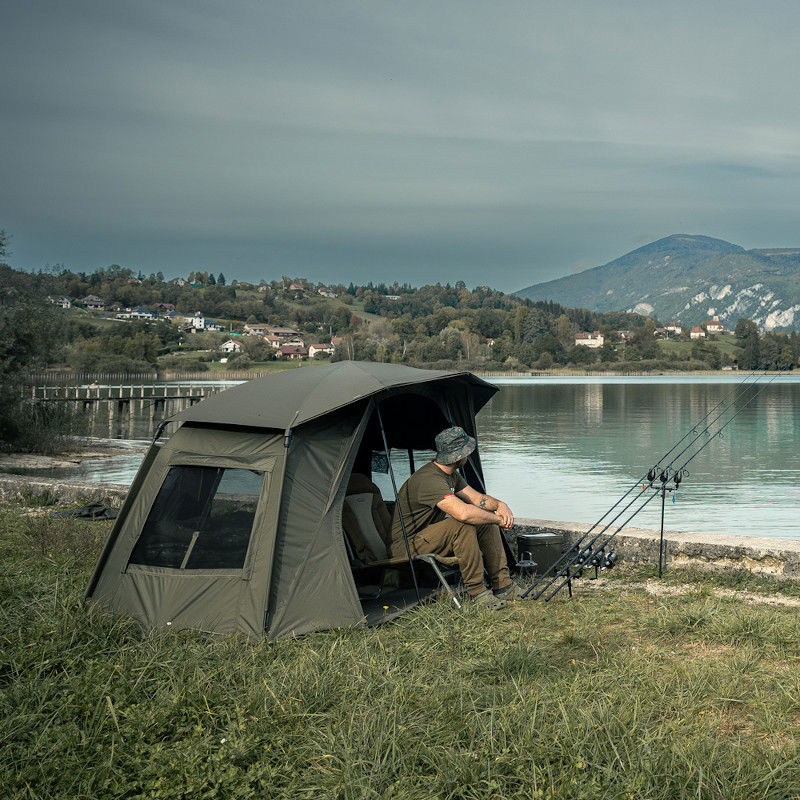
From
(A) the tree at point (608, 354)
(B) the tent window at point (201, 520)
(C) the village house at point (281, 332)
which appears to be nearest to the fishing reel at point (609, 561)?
(B) the tent window at point (201, 520)

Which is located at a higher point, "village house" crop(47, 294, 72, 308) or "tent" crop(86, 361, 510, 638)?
"village house" crop(47, 294, 72, 308)

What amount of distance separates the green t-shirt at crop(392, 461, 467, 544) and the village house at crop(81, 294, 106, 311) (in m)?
150

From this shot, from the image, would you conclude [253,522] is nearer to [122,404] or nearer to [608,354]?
[122,404]

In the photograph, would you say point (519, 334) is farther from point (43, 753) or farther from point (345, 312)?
point (43, 753)

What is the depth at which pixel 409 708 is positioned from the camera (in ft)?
12.3

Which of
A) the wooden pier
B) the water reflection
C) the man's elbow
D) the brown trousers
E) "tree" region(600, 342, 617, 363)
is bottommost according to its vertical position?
the water reflection

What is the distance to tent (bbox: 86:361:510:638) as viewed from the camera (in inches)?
210

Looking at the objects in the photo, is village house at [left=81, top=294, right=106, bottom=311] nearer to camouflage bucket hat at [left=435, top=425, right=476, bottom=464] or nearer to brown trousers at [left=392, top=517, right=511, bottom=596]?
camouflage bucket hat at [left=435, top=425, right=476, bottom=464]

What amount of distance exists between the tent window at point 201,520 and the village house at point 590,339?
143135 mm

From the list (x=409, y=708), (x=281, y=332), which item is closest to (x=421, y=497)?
(x=409, y=708)

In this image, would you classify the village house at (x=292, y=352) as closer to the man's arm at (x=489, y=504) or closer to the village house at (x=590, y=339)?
the village house at (x=590, y=339)

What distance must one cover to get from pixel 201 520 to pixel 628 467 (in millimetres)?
20864

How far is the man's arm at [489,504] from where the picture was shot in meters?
6.32

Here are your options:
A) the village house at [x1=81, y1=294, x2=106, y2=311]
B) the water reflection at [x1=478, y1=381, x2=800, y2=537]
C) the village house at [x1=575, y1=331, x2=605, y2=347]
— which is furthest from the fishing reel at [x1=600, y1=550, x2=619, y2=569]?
the village house at [x1=81, y1=294, x2=106, y2=311]
